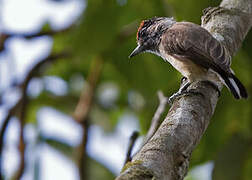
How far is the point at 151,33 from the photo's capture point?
4.25 metres

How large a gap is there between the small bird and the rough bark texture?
0.10 meters

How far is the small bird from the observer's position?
10.6 feet

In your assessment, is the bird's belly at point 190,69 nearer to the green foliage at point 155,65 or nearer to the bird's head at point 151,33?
the green foliage at point 155,65

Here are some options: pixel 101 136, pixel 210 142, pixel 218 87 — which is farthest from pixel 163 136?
pixel 101 136

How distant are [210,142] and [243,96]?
0.95 metres

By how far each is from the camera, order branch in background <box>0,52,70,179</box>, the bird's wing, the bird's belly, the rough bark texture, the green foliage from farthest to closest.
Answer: branch in background <box>0,52,70,179</box>, the green foliage, the bird's belly, the bird's wing, the rough bark texture

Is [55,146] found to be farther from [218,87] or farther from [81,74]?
[218,87]

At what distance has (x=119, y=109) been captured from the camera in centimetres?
616

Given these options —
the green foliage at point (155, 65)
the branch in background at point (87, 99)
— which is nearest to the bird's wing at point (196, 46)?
the green foliage at point (155, 65)

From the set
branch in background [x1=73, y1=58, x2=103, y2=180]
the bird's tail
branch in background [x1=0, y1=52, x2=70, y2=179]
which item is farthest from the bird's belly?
branch in background [x1=0, y1=52, x2=70, y2=179]

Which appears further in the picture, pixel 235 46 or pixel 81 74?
pixel 81 74

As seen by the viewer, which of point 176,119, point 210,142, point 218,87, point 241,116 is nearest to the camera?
point 176,119

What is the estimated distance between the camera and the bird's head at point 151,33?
418 centimetres

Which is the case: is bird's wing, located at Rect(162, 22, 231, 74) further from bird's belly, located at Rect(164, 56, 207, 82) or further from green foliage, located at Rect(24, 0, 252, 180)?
green foliage, located at Rect(24, 0, 252, 180)
